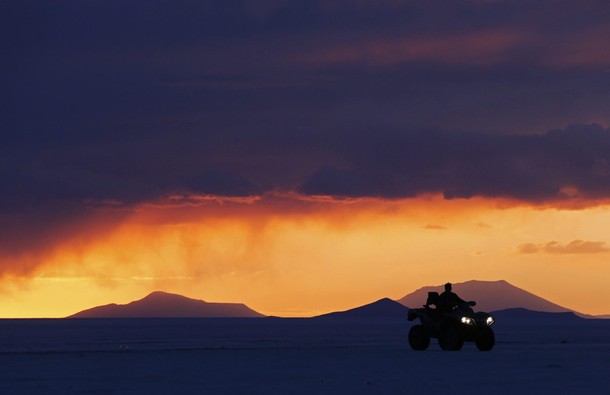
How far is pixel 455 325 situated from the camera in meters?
41.8

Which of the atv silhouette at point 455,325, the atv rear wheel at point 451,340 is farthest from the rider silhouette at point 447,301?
the atv rear wheel at point 451,340

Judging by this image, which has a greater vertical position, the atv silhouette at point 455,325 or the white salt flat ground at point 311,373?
the atv silhouette at point 455,325

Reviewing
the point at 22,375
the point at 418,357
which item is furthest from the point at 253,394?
the point at 418,357

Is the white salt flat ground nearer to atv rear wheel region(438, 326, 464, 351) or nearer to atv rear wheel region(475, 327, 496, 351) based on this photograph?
atv rear wheel region(438, 326, 464, 351)

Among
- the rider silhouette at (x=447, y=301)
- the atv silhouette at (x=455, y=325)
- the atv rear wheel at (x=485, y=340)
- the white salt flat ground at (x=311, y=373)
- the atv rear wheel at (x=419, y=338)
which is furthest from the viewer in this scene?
the atv rear wheel at (x=419, y=338)

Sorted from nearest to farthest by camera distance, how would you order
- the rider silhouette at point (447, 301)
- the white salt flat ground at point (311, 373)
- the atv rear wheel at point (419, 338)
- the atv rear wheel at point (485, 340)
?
the white salt flat ground at point (311, 373) < the atv rear wheel at point (485, 340) < the rider silhouette at point (447, 301) < the atv rear wheel at point (419, 338)

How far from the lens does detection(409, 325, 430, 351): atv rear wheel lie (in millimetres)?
43188

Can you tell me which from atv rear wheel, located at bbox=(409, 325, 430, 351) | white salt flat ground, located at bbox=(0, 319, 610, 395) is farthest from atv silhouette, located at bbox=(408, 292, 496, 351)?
white salt flat ground, located at bbox=(0, 319, 610, 395)

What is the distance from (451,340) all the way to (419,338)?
1.75 m

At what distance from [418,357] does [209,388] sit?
1438 centimetres

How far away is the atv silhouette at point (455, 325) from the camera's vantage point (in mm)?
41438

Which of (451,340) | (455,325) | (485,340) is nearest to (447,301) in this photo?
(455,325)

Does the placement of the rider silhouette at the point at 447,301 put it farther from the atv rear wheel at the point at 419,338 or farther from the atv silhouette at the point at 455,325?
the atv rear wheel at the point at 419,338


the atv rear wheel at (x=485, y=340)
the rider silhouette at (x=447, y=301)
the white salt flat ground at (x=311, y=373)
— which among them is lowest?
the white salt flat ground at (x=311, y=373)
